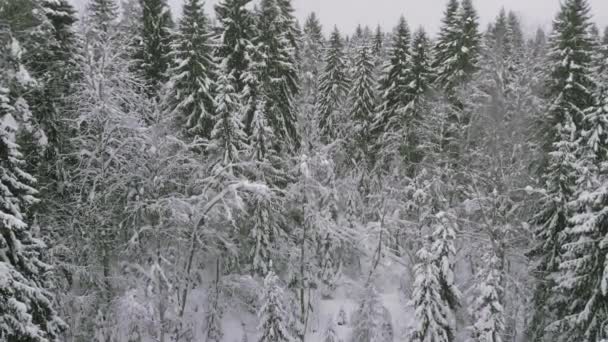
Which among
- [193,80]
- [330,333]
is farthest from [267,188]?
[330,333]

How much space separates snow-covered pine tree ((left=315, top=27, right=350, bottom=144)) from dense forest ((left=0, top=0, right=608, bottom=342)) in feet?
12.7

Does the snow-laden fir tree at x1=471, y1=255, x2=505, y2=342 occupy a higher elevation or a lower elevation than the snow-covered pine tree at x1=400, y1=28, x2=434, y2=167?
lower

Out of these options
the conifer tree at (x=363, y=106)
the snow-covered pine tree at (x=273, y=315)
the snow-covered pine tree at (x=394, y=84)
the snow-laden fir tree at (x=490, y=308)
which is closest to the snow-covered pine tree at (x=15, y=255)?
the snow-covered pine tree at (x=273, y=315)

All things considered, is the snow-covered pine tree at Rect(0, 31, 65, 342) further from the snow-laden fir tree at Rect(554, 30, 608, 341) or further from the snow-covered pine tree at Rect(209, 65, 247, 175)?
the snow-laden fir tree at Rect(554, 30, 608, 341)

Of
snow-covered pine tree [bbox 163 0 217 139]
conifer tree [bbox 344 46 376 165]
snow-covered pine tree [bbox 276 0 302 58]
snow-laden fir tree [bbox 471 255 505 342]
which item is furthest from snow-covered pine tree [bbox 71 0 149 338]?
conifer tree [bbox 344 46 376 165]

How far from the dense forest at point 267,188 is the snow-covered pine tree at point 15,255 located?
0.19 feet

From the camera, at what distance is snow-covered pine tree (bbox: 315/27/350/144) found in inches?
1352

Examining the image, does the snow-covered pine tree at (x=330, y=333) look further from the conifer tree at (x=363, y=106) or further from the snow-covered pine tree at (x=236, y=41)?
the snow-covered pine tree at (x=236, y=41)

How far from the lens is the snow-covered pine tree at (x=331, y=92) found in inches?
1352

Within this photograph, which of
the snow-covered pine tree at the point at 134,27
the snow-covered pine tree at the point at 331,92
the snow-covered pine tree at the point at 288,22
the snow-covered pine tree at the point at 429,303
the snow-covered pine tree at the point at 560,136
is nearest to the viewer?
the snow-covered pine tree at the point at 429,303

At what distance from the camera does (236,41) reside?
24.0m

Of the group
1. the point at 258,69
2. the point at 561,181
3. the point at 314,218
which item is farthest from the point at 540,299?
the point at 258,69

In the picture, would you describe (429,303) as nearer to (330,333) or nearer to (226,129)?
(330,333)

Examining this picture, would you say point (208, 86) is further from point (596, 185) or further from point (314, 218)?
point (596, 185)
